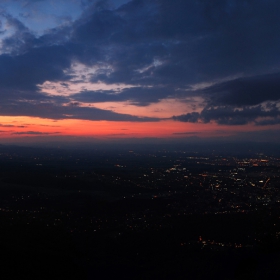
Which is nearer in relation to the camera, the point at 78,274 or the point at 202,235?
the point at 78,274

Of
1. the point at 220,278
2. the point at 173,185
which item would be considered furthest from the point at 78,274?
the point at 173,185

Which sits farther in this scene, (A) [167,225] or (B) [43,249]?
(A) [167,225]

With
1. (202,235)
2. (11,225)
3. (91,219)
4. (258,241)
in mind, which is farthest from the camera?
(91,219)

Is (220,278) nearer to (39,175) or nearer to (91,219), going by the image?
(91,219)

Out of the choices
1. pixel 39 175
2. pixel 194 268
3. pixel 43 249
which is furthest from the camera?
pixel 39 175

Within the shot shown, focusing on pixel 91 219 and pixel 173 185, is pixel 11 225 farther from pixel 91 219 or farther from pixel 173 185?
pixel 173 185

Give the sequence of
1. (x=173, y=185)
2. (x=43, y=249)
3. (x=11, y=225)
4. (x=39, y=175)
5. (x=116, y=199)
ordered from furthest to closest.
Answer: (x=39, y=175)
(x=173, y=185)
(x=116, y=199)
(x=11, y=225)
(x=43, y=249)

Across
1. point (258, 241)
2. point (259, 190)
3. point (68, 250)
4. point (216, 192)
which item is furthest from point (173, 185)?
point (68, 250)

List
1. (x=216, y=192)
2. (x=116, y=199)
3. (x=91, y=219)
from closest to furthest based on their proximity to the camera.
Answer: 1. (x=91, y=219)
2. (x=116, y=199)
3. (x=216, y=192)

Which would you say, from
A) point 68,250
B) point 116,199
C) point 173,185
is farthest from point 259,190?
point 68,250
